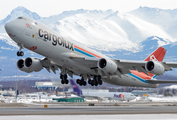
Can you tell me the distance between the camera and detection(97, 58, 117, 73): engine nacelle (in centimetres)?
3525

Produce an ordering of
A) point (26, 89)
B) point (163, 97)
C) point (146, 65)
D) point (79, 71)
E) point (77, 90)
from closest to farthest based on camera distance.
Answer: point (146, 65) < point (79, 71) < point (163, 97) < point (77, 90) < point (26, 89)

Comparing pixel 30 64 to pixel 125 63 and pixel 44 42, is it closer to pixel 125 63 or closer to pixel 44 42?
pixel 44 42

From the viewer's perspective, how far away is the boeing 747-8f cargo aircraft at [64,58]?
31453mm

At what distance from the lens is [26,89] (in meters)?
146

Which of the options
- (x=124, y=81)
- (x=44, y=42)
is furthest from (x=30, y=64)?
(x=124, y=81)

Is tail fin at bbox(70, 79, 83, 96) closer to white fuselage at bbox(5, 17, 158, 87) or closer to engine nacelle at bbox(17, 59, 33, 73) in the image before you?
engine nacelle at bbox(17, 59, 33, 73)

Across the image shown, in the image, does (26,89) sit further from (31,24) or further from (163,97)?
(31,24)

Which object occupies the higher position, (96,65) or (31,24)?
(31,24)

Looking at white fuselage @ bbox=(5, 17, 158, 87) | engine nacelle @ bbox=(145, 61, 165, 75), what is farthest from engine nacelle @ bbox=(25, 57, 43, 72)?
engine nacelle @ bbox=(145, 61, 165, 75)

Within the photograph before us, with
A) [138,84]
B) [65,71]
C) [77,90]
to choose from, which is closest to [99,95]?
[77,90]

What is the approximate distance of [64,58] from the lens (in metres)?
34.6

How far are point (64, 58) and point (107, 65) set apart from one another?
5262 mm

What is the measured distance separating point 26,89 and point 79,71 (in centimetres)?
11229

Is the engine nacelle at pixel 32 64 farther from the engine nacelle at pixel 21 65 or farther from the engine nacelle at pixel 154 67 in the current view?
the engine nacelle at pixel 154 67
